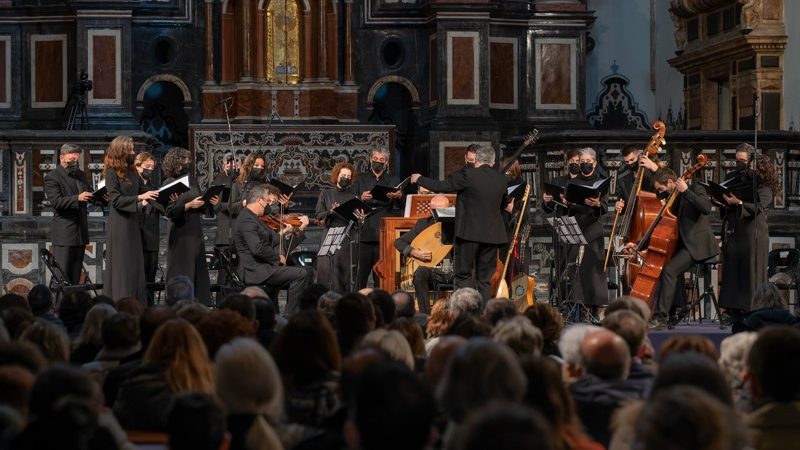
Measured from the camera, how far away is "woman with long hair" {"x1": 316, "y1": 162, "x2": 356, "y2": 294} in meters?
14.8

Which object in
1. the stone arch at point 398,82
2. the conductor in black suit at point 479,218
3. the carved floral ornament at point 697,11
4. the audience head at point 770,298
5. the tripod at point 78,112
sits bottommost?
the audience head at point 770,298

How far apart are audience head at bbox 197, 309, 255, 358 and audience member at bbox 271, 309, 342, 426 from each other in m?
0.63

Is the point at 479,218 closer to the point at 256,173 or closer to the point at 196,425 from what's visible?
the point at 256,173

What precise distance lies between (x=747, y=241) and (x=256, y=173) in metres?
5.09

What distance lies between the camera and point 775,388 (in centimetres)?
545

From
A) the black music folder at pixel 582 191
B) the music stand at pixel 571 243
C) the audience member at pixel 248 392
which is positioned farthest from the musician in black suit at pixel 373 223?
the audience member at pixel 248 392

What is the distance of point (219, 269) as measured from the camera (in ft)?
50.6

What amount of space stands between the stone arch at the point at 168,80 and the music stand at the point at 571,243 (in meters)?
8.01

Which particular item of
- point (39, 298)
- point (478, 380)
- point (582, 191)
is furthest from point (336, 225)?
point (478, 380)

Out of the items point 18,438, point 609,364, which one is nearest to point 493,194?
point 609,364

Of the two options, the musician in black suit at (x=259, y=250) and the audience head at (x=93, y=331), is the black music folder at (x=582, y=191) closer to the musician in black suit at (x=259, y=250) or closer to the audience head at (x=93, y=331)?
the musician in black suit at (x=259, y=250)

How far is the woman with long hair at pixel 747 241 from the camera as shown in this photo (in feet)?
43.4

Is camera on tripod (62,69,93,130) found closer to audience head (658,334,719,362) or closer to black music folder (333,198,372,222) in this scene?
black music folder (333,198,372,222)

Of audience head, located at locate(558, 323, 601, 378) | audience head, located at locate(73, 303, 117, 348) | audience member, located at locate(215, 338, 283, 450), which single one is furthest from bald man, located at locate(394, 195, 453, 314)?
audience member, located at locate(215, 338, 283, 450)
